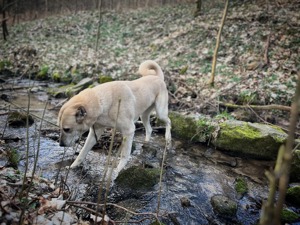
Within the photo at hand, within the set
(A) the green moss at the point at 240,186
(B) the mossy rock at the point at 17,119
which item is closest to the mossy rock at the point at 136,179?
(A) the green moss at the point at 240,186

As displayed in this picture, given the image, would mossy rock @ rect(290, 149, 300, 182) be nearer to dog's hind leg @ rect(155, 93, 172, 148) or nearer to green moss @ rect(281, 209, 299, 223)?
green moss @ rect(281, 209, 299, 223)

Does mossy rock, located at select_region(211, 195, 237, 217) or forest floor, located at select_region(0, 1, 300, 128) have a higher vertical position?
forest floor, located at select_region(0, 1, 300, 128)

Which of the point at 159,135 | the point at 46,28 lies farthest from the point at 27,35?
the point at 159,135

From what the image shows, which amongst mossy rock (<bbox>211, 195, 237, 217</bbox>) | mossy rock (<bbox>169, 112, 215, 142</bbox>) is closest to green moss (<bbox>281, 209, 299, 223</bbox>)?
mossy rock (<bbox>211, 195, 237, 217</bbox>)

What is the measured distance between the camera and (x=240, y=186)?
399 cm

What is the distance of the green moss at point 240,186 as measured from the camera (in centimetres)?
393

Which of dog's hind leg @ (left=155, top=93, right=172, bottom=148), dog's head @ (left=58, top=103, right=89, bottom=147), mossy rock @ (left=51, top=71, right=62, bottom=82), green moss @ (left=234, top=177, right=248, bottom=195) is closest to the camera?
dog's head @ (left=58, top=103, right=89, bottom=147)

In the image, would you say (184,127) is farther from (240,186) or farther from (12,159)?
(12,159)

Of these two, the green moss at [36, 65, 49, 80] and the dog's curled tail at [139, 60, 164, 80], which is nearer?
the dog's curled tail at [139, 60, 164, 80]

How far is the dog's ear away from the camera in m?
3.55

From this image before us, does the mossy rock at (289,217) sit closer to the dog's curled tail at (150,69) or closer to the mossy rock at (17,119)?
the dog's curled tail at (150,69)

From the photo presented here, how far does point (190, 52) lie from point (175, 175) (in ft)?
25.6

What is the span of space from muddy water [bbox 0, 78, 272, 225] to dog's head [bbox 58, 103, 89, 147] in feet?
0.63

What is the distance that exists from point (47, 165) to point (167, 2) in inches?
700
